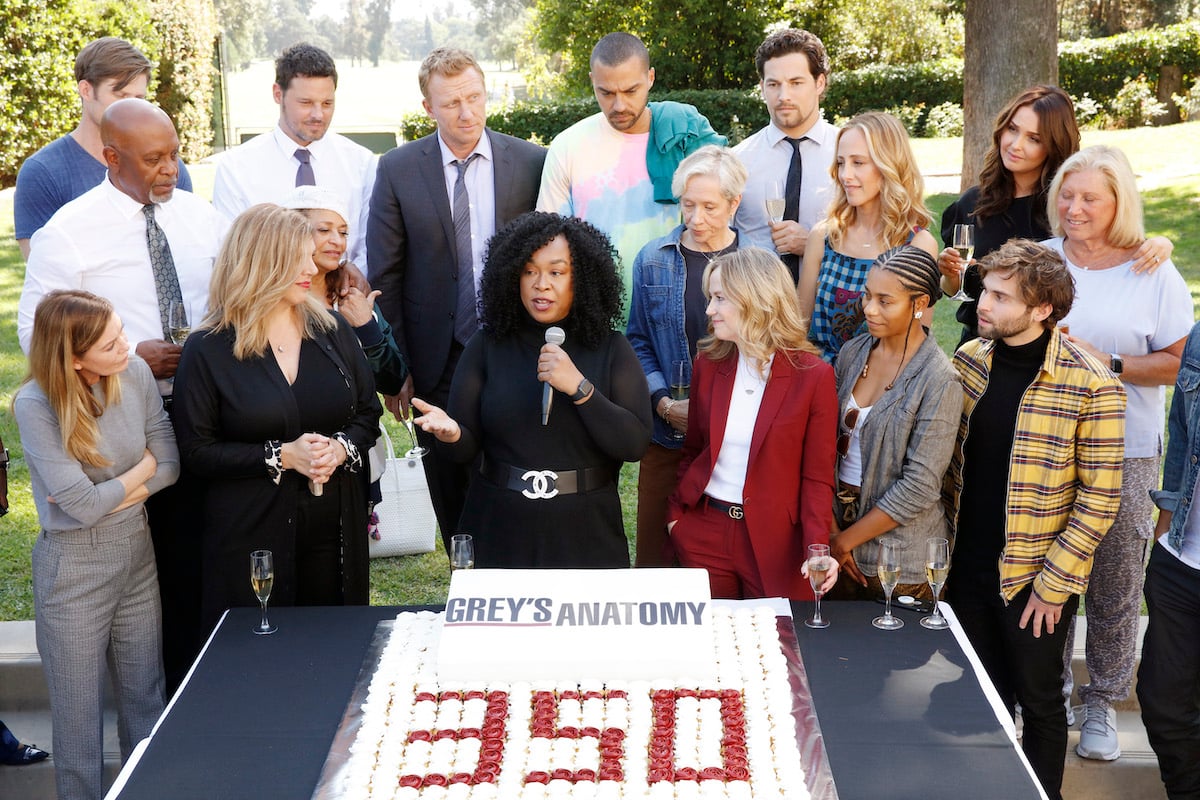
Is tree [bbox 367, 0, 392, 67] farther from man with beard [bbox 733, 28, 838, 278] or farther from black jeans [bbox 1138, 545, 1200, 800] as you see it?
black jeans [bbox 1138, 545, 1200, 800]

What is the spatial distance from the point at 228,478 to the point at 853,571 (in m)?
2.21

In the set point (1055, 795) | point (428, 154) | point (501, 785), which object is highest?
point (428, 154)

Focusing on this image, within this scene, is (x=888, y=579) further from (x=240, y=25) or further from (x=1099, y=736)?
(x=240, y=25)

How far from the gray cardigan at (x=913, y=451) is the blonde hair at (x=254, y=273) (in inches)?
82.3

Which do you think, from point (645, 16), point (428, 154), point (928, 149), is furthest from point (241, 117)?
point (428, 154)

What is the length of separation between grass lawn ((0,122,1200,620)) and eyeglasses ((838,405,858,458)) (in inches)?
98.8

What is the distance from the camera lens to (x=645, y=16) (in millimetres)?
24875

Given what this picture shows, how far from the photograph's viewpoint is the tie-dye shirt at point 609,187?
16.5 feet

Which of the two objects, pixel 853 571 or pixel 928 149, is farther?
pixel 928 149

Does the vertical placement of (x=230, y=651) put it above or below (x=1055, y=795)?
above

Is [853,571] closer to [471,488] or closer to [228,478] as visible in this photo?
[471,488]

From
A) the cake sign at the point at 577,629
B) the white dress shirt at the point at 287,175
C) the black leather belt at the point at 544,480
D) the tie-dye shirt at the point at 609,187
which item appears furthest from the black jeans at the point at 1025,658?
the white dress shirt at the point at 287,175

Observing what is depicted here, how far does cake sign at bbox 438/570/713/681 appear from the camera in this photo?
10.1 ft

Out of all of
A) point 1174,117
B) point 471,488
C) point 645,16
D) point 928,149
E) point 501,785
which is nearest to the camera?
point 501,785
